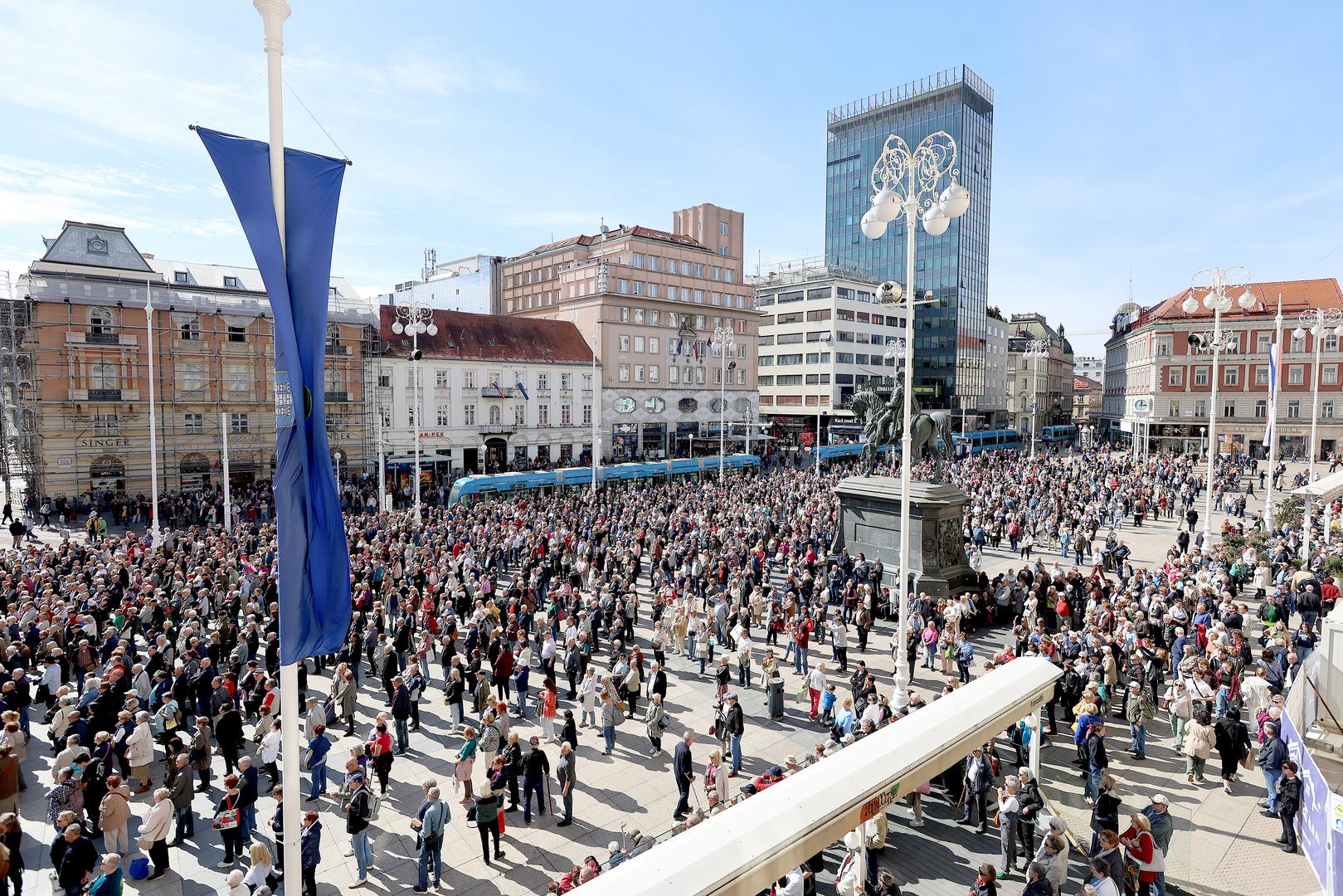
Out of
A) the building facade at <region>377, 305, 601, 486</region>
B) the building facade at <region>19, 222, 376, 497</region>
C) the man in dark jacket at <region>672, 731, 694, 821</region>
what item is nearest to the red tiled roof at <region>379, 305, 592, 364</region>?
the building facade at <region>377, 305, 601, 486</region>

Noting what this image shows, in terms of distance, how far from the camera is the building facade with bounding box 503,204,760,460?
6062 cm

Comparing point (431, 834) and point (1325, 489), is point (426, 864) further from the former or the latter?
point (1325, 489)

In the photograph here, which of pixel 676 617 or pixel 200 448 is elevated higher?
pixel 200 448

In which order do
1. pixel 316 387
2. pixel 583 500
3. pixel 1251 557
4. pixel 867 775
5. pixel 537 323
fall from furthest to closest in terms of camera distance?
pixel 537 323 → pixel 583 500 → pixel 1251 557 → pixel 867 775 → pixel 316 387

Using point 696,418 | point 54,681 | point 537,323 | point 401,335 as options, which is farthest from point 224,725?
point 696,418

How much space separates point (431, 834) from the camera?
9016 mm

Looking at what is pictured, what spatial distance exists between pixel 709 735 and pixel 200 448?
37734 millimetres

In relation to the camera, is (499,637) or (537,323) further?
(537,323)

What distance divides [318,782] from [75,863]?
338cm

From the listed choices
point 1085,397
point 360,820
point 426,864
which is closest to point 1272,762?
point 426,864

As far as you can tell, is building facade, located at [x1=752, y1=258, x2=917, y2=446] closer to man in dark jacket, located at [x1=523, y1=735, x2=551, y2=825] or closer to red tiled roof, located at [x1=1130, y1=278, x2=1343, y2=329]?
red tiled roof, located at [x1=1130, y1=278, x2=1343, y2=329]

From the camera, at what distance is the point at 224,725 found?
11.2 meters

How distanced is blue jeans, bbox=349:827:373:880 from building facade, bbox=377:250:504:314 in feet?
228

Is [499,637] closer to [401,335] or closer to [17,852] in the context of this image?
[17,852]
